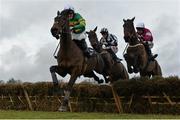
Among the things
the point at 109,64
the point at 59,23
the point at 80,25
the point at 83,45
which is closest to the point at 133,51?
the point at 109,64

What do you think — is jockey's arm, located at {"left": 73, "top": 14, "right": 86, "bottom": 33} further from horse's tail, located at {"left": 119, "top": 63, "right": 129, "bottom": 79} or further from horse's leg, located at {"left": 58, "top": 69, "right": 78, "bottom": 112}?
horse's tail, located at {"left": 119, "top": 63, "right": 129, "bottom": 79}

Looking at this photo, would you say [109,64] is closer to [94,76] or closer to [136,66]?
[94,76]

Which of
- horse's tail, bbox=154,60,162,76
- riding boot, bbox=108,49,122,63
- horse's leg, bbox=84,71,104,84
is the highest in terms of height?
riding boot, bbox=108,49,122,63

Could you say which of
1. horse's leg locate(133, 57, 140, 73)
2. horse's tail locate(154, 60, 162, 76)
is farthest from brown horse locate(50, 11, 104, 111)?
horse's tail locate(154, 60, 162, 76)

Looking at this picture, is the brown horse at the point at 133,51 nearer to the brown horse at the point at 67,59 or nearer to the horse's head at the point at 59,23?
the brown horse at the point at 67,59

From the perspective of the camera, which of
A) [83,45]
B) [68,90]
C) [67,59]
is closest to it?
[68,90]

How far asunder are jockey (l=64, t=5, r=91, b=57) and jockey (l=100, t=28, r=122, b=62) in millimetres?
2648

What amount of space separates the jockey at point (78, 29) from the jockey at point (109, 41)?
8.69 ft

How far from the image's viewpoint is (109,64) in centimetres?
1836

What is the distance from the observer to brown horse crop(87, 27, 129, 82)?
716 inches

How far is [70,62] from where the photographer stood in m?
15.2

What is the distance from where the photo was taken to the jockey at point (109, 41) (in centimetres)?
1847

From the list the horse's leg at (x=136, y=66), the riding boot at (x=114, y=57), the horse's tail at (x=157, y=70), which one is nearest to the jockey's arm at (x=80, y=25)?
the horse's leg at (x=136, y=66)

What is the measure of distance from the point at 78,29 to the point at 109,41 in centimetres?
315
